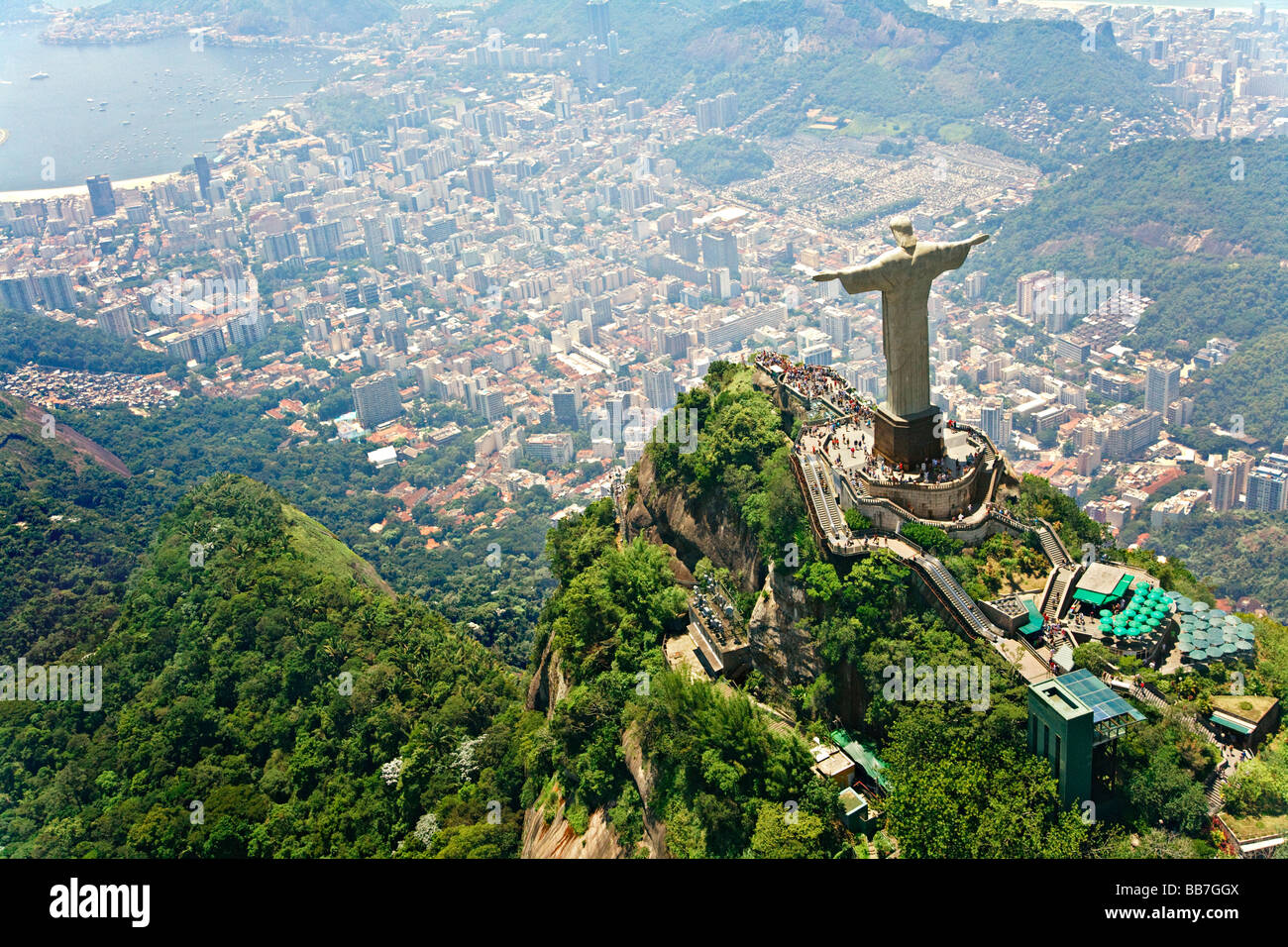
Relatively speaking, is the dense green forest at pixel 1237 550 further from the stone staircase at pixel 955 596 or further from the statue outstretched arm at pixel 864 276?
the statue outstretched arm at pixel 864 276

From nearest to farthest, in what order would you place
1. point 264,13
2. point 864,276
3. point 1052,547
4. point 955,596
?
point 955,596 < point 864,276 < point 1052,547 < point 264,13

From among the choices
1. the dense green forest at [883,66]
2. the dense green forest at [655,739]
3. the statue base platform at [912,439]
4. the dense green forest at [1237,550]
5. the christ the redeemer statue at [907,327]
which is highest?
the dense green forest at [883,66]

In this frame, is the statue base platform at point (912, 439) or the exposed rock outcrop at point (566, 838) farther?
the statue base platform at point (912, 439)

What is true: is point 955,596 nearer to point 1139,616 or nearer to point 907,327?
point 1139,616

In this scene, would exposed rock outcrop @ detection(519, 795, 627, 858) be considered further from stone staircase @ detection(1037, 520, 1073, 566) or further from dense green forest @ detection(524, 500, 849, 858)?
stone staircase @ detection(1037, 520, 1073, 566)

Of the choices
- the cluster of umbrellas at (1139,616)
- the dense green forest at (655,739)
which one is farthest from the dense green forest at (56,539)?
the cluster of umbrellas at (1139,616)

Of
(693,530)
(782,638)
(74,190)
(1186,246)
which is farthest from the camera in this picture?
(74,190)

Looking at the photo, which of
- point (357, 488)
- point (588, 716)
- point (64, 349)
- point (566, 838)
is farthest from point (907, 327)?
point (64, 349)
